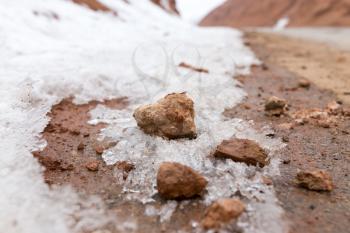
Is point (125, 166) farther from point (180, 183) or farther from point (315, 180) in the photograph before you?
point (315, 180)

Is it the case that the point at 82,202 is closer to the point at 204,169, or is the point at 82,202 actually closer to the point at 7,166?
the point at 7,166

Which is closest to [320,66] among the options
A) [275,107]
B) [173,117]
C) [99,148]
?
[275,107]

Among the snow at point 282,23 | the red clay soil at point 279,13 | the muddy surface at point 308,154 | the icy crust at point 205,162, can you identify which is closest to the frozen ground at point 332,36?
the muddy surface at point 308,154

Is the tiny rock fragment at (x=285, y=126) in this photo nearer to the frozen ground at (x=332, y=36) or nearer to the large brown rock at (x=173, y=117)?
the large brown rock at (x=173, y=117)

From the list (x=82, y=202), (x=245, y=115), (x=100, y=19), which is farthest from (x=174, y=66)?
(x=100, y=19)

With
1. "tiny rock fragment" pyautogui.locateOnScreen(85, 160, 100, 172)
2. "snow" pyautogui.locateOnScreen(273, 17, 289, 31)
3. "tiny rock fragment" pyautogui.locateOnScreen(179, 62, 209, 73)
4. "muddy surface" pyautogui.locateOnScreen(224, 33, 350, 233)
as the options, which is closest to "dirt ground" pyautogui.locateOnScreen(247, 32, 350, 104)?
"muddy surface" pyautogui.locateOnScreen(224, 33, 350, 233)

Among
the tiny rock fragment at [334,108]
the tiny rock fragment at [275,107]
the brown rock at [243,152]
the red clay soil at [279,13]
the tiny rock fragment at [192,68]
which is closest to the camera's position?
the brown rock at [243,152]
